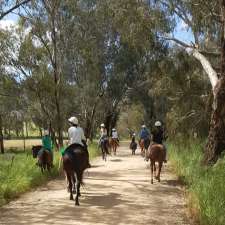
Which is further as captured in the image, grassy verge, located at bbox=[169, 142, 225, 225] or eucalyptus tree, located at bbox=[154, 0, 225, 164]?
eucalyptus tree, located at bbox=[154, 0, 225, 164]

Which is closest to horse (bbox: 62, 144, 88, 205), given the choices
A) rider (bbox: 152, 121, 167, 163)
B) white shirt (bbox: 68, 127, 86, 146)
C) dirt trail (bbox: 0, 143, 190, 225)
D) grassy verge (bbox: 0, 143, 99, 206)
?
white shirt (bbox: 68, 127, 86, 146)

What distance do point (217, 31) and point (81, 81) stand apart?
84.8 feet

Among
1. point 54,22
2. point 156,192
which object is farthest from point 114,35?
point 156,192

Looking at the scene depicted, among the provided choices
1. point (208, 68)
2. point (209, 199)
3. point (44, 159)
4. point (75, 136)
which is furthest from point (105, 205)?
point (208, 68)

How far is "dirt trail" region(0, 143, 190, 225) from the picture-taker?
11570mm

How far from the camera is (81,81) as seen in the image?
50.5m

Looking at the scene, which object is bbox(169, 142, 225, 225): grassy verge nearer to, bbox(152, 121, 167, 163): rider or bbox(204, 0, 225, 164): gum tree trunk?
bbox(204, 0, 225, 164): gum tree trunk

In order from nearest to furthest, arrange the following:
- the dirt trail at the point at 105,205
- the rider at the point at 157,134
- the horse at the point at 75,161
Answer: the dirt trail at the point at 105,205, the horse at the point at 75,161, the rider at the point at 157,134

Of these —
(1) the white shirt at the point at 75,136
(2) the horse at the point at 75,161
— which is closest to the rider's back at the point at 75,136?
(1) the white shirt at the point at 75,136

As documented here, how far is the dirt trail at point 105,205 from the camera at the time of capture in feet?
38.0

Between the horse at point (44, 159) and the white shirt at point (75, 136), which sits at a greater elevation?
the white shirt at point (75, 136)

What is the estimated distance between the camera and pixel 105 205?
528 inches

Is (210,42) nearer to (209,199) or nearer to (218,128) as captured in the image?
(218,128)

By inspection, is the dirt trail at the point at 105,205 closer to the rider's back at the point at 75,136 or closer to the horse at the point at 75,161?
the horse at the point at 75,161
